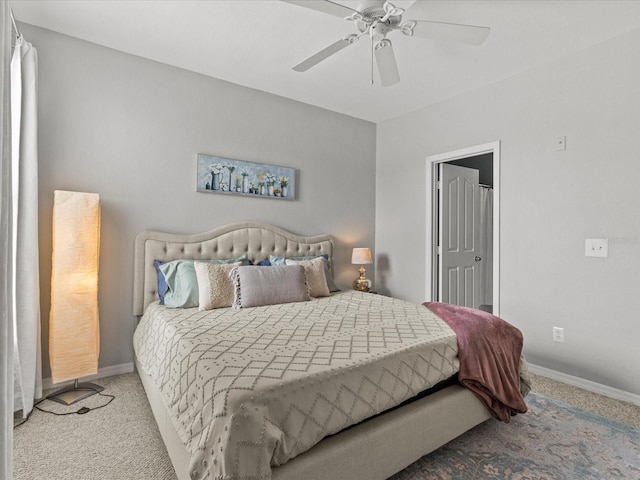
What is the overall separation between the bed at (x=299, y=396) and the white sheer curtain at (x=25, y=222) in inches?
27.1

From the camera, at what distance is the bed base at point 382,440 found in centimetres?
135

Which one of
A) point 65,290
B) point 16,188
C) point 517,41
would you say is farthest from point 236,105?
point 517,41

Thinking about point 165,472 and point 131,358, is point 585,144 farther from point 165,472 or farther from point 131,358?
point 131,358

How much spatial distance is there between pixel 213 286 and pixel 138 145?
141 cm

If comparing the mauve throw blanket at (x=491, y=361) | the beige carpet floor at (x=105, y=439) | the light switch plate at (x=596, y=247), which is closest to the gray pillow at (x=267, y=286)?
the beige carpet floor at (x=105, y=439)

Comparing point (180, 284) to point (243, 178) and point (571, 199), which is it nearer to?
point (243, 178)

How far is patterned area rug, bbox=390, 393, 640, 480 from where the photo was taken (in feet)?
5.65

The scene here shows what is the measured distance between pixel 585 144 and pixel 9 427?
3652 mm

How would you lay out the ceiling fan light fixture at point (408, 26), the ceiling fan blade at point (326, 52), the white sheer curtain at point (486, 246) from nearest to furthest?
the ceiling fan light fixture at point (408, 26)
the ceiling fan blade at point (326, 52)
the white sheer curtain at point (486, 246)

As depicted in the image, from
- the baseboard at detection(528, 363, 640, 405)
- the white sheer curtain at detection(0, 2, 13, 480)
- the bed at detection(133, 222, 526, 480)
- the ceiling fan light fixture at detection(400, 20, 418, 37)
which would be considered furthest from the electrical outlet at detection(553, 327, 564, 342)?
the white sheer curtain at detection(0, 2, 13, 480)

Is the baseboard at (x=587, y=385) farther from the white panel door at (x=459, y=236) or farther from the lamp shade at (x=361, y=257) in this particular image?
the lamp shade at (x=361, y=257)

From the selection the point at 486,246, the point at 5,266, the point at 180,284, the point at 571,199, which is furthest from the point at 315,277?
the point at 486,246

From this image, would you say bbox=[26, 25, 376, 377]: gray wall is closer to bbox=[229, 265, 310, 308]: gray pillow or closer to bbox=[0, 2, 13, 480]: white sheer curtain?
bbox=[229, 265, 310, 308]: gray pillow

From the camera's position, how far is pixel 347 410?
56.8 inches
